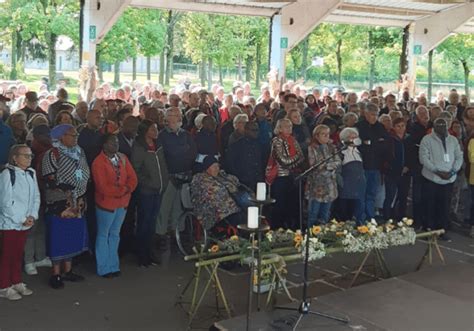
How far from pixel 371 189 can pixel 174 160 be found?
283cm

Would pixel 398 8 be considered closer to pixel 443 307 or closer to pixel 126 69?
pixel 443 307

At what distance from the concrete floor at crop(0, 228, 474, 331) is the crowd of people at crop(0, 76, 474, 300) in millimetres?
207

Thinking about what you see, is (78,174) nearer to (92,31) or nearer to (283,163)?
(283,163)

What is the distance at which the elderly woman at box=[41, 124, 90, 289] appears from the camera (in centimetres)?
566

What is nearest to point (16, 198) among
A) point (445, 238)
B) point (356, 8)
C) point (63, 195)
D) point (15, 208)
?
point (15, 208)

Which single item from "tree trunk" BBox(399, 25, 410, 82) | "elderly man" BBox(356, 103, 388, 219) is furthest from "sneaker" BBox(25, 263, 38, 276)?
"tree trunk" BBox(399, 25, 410, 82)

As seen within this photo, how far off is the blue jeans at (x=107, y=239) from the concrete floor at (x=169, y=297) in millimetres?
151

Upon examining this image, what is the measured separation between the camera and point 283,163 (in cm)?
739

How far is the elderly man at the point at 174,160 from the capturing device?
6.86m

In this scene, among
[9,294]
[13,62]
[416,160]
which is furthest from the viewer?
[13,62]

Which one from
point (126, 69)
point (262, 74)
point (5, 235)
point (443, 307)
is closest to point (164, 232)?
point (5, 235)

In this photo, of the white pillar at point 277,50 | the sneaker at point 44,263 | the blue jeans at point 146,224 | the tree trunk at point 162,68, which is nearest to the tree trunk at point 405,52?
the white pillar at point 277,50

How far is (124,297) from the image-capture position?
18.6 ft

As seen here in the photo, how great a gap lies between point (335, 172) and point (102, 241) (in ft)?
9.61
